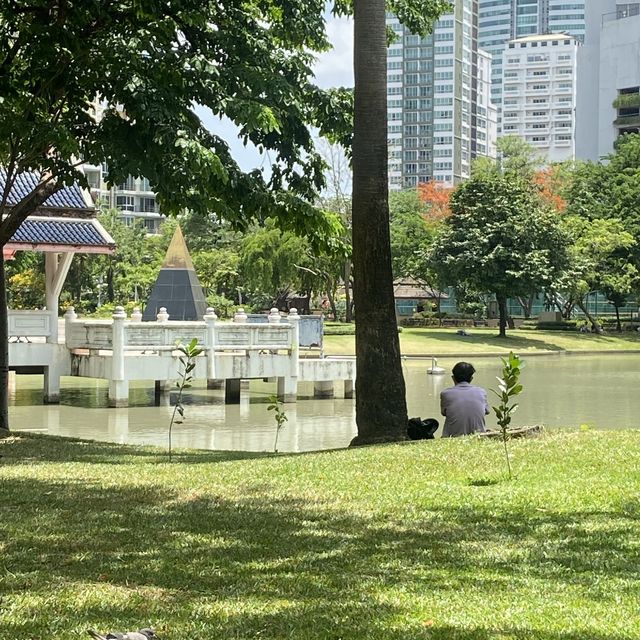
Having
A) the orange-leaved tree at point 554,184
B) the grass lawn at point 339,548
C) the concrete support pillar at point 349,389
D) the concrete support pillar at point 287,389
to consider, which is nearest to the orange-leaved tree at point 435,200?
the orange-leaved tree at point 554,184

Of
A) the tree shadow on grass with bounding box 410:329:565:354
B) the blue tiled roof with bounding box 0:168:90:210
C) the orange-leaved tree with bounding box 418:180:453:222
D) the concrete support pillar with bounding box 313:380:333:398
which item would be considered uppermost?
the orange-leaved tree with bounding box 418:180:453:222

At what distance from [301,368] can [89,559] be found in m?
20.6

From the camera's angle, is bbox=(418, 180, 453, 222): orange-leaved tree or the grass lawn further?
bbox=(418, 180, 453, 222): orange-leaved tree

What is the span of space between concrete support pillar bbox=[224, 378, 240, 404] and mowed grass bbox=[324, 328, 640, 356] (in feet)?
49.0

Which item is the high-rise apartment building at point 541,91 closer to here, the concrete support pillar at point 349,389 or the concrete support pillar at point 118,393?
the concrete support pillar at point 349,389

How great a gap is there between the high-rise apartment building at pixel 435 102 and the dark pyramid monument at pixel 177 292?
4049 inches

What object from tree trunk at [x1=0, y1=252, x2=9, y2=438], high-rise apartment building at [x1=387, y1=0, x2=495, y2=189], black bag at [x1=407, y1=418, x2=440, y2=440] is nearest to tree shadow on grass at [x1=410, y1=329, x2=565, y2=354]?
tree trunk at [x1=0, y1=252, x2=9, y2=438]

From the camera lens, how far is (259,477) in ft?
26.0

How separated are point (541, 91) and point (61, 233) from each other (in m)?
150

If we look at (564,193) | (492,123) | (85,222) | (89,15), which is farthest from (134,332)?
(492,123)

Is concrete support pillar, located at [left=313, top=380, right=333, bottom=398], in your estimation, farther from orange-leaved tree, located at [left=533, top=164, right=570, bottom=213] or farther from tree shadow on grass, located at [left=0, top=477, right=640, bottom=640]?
orange-leaved tree, located at [left=533, top=164, right=570, bottom=213]

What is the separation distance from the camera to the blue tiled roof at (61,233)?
21.8m

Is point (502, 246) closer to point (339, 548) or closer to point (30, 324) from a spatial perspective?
point (30, 324)

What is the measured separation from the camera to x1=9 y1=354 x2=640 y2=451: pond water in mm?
17938
